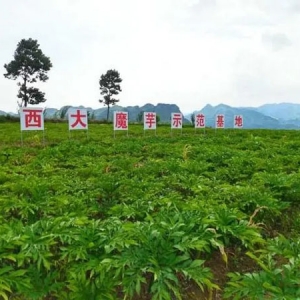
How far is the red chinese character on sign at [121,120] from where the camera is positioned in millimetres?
11914

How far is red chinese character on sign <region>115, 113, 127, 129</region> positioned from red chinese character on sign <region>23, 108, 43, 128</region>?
2733 mm

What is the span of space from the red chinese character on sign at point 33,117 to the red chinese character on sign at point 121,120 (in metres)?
2.73

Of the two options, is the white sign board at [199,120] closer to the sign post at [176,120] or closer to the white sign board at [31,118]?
the sign post at [176,120]

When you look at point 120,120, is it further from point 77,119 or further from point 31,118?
point 31,118

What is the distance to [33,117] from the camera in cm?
975

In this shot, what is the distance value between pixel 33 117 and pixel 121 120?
3.17m

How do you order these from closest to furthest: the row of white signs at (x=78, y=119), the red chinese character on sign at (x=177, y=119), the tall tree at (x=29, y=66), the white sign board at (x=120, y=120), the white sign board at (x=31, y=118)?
the white sign board at (x=31, y=118), the row of white signs at (x=78, y=119), the white sign board at (x=120, y=120), the red chinese character on sign at (x=177, y=119), the tall tree at (x=29, y=66)

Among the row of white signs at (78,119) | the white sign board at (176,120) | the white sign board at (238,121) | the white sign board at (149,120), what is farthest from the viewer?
the white sign board at (238,121)

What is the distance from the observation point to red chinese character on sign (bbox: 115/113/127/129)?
39.1 ft

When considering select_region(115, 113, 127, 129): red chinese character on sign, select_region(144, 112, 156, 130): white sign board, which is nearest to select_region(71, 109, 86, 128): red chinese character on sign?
select_region(115, 113, 127, 129): red chinese character on sign

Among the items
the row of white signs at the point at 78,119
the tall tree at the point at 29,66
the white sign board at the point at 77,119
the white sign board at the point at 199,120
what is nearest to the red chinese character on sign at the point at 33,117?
the row of white signs at the point at 78,119

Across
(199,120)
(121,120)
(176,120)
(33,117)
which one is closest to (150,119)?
(176,120)

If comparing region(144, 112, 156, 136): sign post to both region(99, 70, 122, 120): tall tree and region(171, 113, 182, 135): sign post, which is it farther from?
region(99, 70, 122, 120): tall tree

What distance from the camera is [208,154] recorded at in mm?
6938
